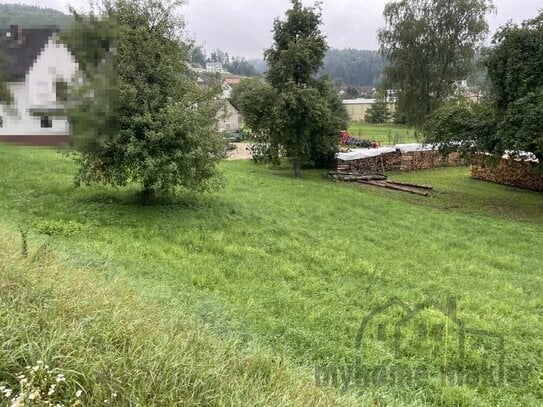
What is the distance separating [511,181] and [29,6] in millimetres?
19083

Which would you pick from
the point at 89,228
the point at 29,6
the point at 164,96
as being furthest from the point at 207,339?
the point at 164,96

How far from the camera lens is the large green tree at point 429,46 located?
23.8 metres

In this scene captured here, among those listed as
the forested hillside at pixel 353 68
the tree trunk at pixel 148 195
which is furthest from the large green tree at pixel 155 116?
the forested hillside at pixel 353 68

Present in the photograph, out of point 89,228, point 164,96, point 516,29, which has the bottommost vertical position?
point 89,228

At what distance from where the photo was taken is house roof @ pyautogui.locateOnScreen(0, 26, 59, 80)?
3301mm

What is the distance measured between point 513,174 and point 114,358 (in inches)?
A: 754

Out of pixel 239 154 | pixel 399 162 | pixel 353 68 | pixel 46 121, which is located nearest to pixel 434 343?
pixel 46 121

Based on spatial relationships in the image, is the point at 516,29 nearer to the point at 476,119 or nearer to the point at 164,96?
the point at 476,119

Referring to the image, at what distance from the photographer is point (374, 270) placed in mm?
6418

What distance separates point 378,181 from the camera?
17.4 m

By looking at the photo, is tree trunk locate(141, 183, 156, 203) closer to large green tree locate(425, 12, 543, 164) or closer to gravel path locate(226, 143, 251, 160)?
large green tree locate(425, 12, 543, 164)

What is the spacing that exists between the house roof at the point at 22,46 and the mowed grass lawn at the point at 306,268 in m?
1.02

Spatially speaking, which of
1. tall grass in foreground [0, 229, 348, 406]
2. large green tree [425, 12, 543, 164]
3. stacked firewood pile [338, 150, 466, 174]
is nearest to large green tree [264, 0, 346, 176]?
stacked firewood pile [338, 150, 466, 174]

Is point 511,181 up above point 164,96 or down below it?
below
